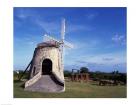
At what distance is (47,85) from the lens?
1288cm

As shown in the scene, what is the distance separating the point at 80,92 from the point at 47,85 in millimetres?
977

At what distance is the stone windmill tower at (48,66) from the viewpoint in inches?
506

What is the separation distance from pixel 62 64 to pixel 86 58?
72 centimetres

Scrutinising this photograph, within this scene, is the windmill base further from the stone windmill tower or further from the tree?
the tree

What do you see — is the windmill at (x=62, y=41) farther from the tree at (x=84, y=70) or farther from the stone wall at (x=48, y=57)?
the tree at (x=84, y=70)

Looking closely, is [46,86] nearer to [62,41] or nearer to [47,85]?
[47,85]

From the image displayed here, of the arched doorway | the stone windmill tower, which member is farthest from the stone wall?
the arched doorway

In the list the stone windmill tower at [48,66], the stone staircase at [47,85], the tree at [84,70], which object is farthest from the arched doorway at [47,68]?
the tree at [84,70]

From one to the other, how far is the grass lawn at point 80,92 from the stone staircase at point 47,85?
17 cm

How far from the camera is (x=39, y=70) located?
13.2 metres

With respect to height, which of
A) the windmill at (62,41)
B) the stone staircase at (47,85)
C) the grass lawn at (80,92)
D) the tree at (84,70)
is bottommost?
the grass lawn at (80,92)

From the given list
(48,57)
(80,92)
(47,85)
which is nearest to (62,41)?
(48,57)
